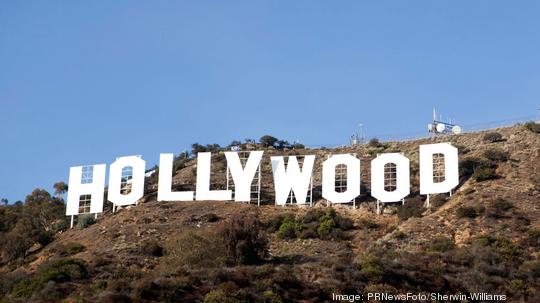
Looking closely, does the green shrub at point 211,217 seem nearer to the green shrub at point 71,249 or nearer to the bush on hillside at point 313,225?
the bush on hillside at point 313,225

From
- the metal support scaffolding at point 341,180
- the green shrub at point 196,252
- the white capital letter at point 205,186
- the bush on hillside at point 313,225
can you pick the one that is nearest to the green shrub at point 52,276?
the green shrub at point 196,252

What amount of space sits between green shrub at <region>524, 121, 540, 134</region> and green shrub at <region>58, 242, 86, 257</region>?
123ft

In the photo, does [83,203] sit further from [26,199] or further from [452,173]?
[452,173]

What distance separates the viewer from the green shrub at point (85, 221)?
75.3m

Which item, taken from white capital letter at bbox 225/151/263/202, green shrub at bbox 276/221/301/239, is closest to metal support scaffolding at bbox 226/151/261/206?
white capital letter at bbox 225/151/263/202

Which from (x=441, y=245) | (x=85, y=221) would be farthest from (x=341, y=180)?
(x=85, y=221)

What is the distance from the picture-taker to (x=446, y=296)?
1978 inches

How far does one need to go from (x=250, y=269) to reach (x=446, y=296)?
35.8 ft

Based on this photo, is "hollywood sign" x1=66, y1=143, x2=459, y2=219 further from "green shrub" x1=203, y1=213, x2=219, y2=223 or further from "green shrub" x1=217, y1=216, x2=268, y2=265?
"green shrub" x1=217, y1=216, x2=268, y2=265

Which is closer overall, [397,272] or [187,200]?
[397,272]

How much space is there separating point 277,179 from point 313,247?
10.2 metres

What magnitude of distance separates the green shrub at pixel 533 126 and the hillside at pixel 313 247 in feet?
1.35

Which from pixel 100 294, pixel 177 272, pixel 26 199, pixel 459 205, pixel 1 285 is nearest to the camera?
pixel 100 294

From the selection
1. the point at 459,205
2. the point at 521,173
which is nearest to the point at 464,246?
the point at 459,205
